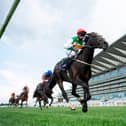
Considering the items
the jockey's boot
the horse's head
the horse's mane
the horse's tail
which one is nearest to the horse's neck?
the horse's head

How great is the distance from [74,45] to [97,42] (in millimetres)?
1120

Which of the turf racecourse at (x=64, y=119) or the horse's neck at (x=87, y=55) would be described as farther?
the horse's neck at (x=87, y=55)

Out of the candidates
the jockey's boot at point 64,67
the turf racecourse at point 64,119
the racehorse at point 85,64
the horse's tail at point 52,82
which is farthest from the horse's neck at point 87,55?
the horse's tail at point 52,82

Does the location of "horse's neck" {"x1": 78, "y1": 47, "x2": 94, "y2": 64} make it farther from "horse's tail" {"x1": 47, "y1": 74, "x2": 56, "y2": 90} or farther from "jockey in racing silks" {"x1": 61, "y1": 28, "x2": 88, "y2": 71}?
"horse's tail" {"x1": 47, "y1": 74, "x2": 56, "y2": 90}

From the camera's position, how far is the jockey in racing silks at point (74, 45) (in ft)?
29.7

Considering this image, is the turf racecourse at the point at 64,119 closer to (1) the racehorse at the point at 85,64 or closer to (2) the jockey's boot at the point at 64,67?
(1) the racehorse at the point at 85,64

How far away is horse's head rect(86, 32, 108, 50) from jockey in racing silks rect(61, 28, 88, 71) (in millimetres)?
235

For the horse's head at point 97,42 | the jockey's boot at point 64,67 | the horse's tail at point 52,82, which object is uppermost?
the horse's head at point 97,42

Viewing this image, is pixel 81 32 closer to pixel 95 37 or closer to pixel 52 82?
pixel 95 37

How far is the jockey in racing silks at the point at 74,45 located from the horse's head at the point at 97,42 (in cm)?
24

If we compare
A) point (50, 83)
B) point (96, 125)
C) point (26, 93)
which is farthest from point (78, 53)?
point (26, 93)

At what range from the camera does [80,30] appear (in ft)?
29.5

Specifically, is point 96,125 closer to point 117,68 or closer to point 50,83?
point 50,83

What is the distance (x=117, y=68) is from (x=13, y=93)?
4575 centimetres
